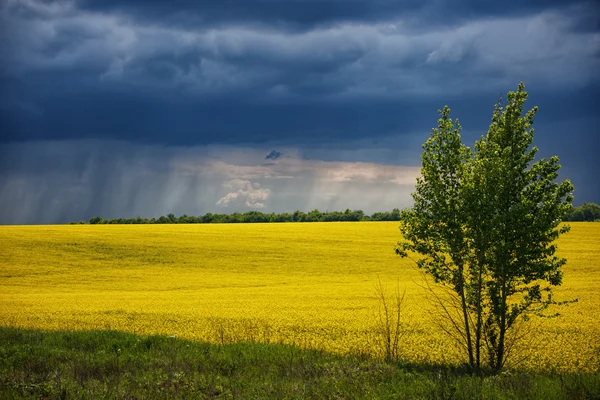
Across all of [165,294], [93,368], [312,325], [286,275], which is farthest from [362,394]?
[286,275]

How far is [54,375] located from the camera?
31.6 ft

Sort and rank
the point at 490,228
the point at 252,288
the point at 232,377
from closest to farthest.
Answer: the point at 232,377
the point at 490,228
the point at 252,288

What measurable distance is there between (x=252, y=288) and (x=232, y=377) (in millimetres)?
25091

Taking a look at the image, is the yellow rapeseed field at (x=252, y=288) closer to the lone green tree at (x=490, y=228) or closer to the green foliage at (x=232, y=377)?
the lone green tree at (x=490, y=228)

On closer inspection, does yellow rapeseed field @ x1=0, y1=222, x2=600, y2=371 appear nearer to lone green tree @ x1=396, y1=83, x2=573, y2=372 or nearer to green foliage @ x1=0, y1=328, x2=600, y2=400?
lone green tree @ x1=396, y1=83, x2=573, y2=372

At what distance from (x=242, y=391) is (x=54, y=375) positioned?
3646 millimetres

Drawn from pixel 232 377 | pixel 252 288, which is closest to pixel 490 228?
pixel 232 377

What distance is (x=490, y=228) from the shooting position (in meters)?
13.0

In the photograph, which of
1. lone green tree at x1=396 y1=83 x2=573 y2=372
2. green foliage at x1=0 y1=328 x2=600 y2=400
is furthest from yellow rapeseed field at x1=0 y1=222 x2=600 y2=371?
green foliage at x1=0 y1=328 x2=600 y2=400

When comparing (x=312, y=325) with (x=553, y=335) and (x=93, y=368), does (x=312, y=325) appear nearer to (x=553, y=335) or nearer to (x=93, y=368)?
(x=553, y=335)

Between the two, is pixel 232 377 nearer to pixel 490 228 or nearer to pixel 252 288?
pixel 490 228

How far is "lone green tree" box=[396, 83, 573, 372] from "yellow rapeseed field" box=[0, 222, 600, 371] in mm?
2244

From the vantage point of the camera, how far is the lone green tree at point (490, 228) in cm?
1303

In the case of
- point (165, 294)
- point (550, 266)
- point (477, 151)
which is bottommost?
point (165, 294)
